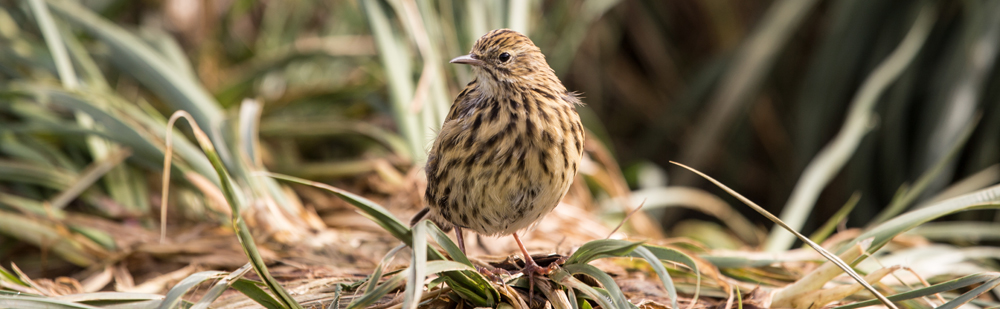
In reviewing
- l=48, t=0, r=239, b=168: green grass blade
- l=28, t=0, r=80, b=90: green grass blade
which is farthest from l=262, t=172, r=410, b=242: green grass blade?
l=28, t=0, r=80, b=90: green grass blade

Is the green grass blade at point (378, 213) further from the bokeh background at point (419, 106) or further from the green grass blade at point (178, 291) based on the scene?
the bokeh background at point (419, 106)

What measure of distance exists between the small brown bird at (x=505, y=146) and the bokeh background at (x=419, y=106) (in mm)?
549

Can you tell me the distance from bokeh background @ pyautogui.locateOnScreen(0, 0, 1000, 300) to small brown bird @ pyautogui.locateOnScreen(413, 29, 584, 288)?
1.80 feet

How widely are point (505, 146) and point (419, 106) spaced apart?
3.42 ft

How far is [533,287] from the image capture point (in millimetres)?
1728

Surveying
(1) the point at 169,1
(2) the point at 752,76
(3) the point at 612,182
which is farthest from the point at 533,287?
(1) the point at 169,1

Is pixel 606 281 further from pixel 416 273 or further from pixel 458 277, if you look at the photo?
pixel 416 273

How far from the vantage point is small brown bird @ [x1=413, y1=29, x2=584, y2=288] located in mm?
1793

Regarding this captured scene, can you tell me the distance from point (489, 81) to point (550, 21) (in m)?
1.92

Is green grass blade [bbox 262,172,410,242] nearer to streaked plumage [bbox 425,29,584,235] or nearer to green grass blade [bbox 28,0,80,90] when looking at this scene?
streaked plumage [bbox 425,29,584,235]

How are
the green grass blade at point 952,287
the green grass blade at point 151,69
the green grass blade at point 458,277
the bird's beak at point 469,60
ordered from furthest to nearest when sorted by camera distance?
the green grass blade at point 151,69 < the bird's beak at point 469,60 < the green grass blade at point 952,287 < the green grass blade at point 458,277

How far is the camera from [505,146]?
1.79 meters

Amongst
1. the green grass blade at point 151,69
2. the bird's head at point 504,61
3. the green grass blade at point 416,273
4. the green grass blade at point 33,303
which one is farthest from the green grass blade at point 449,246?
the green grass blade at point 151,69

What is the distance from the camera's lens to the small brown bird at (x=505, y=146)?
1.79 metres
